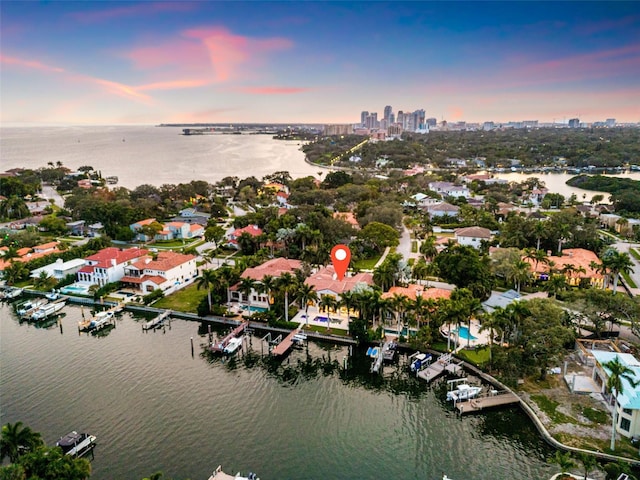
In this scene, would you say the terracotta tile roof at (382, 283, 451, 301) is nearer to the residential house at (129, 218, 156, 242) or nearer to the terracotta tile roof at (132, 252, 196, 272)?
the terracotta tile roof at (132, 252, 196, 272)

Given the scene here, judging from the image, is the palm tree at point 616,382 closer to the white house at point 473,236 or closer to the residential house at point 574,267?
the residential house at point 574,267

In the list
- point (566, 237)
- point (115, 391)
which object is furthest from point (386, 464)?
point (566, 237)

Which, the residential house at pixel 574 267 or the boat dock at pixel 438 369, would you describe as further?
the residential house at pixel 574 267

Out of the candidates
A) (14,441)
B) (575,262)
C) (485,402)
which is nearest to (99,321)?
(14,441)

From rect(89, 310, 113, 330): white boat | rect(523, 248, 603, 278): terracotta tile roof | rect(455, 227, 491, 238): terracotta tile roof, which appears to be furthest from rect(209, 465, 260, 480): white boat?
rect(455, 227, 491, 238): terracotta tile roof

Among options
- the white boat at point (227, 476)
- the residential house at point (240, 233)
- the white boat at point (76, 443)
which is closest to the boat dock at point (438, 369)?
the white boat at point (227, 476)

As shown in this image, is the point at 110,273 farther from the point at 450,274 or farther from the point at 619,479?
the point at 619,479
